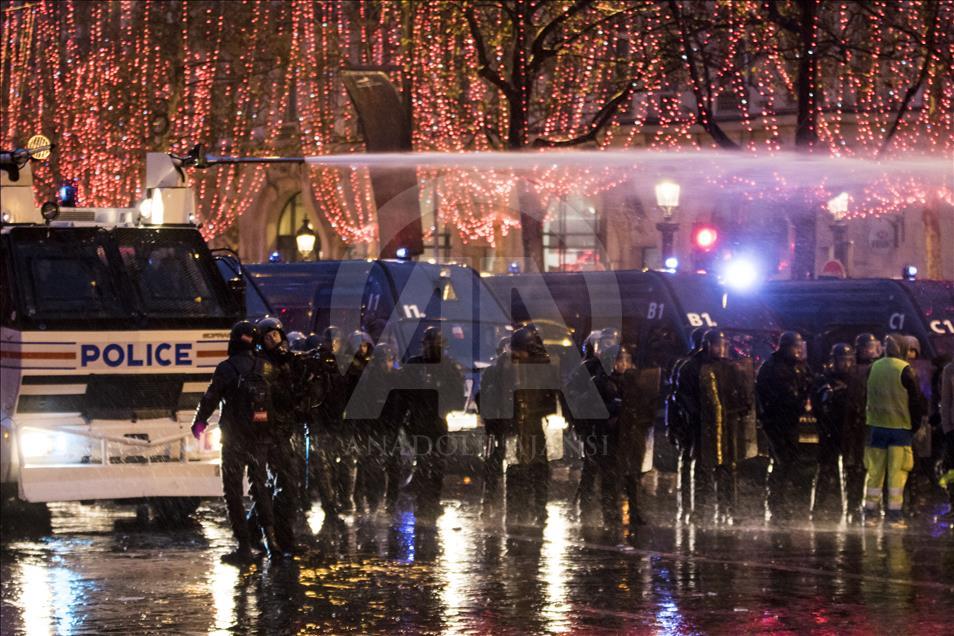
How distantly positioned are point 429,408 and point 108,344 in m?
3.09

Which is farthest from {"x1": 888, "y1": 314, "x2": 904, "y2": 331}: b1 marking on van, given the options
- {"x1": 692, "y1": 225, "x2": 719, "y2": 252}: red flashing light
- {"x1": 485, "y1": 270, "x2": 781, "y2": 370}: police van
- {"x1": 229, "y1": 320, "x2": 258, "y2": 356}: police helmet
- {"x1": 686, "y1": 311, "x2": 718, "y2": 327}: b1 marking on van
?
{"x1": 229, "y1": 320, "x2": 258, "y2": 356}: police helmet

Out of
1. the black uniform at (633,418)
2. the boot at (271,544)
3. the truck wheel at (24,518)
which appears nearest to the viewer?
the boot at (271,544)

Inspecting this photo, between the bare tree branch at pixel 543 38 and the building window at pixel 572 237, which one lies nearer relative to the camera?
the bare tree branch at pixel 543 38

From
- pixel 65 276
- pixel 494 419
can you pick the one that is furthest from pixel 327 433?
pixel 65 276

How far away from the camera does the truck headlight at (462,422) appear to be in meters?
20.1

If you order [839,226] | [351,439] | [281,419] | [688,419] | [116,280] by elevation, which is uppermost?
[839,226]

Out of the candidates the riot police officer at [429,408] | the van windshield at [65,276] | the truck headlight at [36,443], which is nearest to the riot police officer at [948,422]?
the riot police officer at [429,408]

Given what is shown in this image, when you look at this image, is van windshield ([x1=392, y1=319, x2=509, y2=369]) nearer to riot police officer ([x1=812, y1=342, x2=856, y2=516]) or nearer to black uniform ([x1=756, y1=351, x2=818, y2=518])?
riot police officer ([x1=812, y1=342, x2=856, y2=516])

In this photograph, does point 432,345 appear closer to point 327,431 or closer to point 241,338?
point 327,431

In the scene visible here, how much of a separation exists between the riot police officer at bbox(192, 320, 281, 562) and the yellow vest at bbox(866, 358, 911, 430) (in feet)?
18.6

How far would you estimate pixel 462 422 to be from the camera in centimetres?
2031

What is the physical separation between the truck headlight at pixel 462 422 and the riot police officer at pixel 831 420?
393 cm

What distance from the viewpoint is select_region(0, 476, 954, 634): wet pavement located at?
11.1 metres

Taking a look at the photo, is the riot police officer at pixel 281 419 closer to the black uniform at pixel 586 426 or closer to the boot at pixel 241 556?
the boot at pixel 241 556
